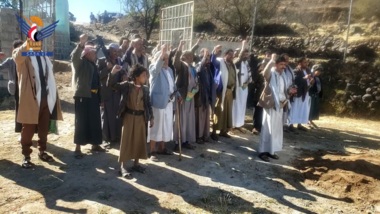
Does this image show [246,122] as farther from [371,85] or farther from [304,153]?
[371,85]

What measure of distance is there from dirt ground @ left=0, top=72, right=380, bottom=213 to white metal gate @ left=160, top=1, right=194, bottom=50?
313 centimetres

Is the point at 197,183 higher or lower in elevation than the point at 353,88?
lower

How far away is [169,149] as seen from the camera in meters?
6.17

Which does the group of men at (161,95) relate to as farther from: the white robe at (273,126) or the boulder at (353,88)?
the boulder at (353,88)

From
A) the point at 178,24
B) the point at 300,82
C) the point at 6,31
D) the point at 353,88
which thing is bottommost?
the point at 353,88

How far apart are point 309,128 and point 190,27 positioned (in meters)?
4.24

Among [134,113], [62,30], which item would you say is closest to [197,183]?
[134,113]

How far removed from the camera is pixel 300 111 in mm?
8734

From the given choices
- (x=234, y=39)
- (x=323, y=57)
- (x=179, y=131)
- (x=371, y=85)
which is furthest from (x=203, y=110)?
(x=234, y=39)

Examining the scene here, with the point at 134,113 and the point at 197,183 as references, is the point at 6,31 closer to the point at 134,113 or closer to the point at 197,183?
the point at 134,113

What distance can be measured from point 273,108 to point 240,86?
1.86 metres

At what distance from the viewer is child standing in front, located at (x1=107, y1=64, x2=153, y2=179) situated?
183 inches

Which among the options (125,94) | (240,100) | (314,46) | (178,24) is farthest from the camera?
(314,46)

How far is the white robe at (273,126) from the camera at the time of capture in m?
5.80
